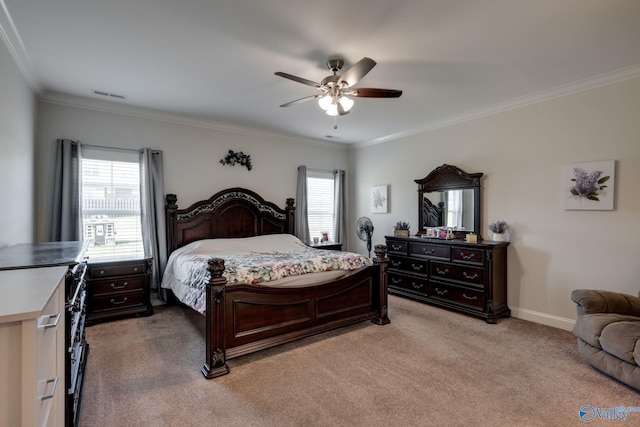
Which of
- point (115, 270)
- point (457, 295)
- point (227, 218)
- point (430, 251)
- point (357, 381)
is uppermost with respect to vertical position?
point (227, 218)

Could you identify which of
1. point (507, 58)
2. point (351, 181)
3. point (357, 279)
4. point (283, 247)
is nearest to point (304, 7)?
point (507, 58)

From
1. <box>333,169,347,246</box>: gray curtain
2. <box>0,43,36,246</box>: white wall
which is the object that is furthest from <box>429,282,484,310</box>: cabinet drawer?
<box>0,43,36,246</box>: white wall

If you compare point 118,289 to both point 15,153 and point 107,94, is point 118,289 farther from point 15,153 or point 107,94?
point 107,94

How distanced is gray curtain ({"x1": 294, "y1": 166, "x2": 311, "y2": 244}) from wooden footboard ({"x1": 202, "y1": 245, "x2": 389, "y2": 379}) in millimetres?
2111

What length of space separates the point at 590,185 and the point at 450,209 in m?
1.60

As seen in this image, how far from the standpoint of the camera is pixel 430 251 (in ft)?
Result: 14.2

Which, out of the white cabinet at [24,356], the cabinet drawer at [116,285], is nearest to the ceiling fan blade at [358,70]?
the white cabinet at [24,356]

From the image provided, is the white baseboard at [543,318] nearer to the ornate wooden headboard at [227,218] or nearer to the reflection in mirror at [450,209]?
the reflection in mirror at [450,209]

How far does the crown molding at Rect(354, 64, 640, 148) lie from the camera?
3.04m

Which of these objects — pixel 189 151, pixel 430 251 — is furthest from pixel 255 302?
pixel 189 151

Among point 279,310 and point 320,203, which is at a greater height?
point 320,203

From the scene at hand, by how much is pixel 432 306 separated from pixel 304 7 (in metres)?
3.79

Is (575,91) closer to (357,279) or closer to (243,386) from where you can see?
(357,279)

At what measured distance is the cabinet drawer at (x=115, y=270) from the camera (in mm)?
3584
